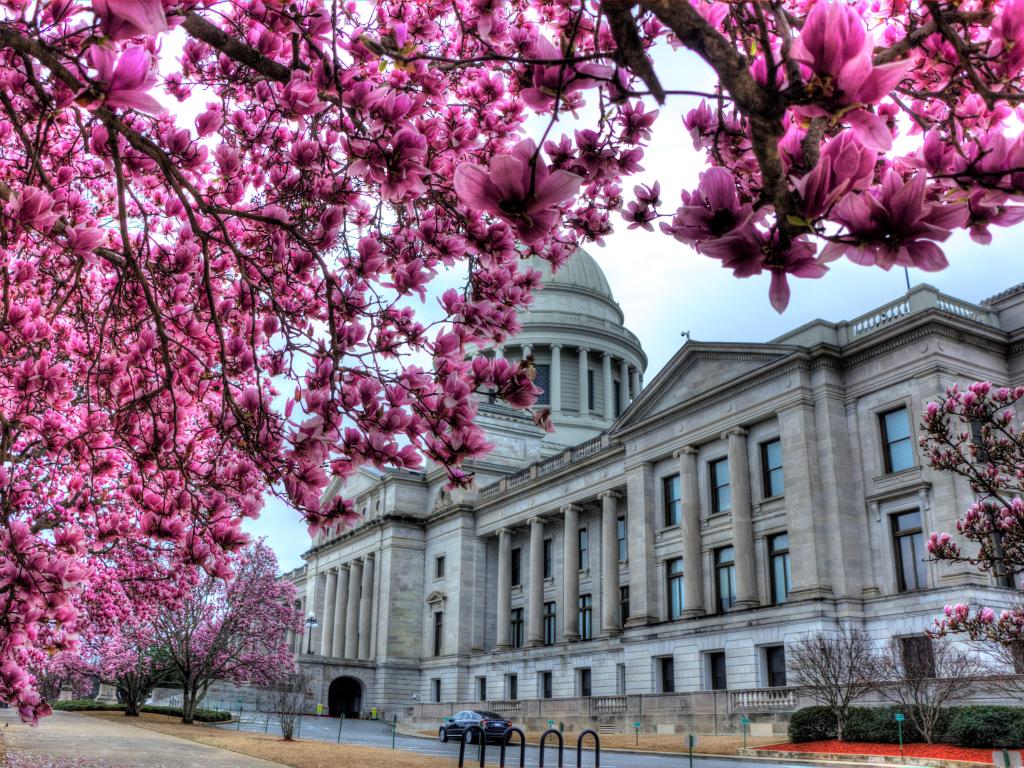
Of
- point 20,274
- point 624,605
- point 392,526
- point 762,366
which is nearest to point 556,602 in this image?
point 624,605

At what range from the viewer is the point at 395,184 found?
4.66 metres

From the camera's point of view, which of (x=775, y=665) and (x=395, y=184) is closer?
(x=395, y=184)

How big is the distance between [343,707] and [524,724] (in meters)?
30.0

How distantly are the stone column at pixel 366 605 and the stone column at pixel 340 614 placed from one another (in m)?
4.41

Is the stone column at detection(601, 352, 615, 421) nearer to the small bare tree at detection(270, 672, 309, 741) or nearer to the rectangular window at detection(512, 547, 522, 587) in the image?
the rectangular window at detection(512, 547, 522, 587)

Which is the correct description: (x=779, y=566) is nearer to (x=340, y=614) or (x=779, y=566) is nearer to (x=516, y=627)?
(x=516, y=627)

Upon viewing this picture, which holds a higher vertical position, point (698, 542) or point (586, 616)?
point (698, 542)

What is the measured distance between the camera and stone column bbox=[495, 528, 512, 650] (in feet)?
185

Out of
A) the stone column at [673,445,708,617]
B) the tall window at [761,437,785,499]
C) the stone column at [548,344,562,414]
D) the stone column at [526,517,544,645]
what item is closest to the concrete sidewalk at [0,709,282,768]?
the stone column at [673,445,708,617]

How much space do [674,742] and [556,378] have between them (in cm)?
4930

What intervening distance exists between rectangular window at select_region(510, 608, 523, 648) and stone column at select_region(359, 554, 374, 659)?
48.2 ft

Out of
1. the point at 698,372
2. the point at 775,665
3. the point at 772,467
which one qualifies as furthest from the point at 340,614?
A: the point at 775,665

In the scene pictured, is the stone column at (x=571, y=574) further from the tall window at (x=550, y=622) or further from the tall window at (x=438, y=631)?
the tall window at (x=438, y=631)

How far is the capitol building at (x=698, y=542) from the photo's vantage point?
32750mm
